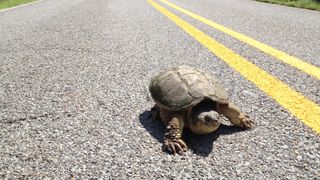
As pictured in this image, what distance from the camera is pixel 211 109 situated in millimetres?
2148

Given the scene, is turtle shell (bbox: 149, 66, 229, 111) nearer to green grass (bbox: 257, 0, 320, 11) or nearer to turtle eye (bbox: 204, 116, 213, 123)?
turtle eye (bbox: 204, 116, 213, 123)

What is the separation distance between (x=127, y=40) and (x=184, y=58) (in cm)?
159

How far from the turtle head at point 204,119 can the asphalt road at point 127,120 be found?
3.1 inches

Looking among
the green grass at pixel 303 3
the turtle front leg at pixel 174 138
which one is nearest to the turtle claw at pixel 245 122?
the turtle front leg at pixel 174 138

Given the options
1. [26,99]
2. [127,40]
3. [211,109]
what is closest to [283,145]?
[211,109]

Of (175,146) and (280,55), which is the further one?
(280,55)

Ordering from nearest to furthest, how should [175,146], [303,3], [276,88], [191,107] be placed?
[175,146] → [191,107] → [276,88] → [303,3]

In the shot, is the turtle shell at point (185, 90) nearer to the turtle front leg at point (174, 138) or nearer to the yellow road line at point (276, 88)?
the turtle front leg at point (174, 138)

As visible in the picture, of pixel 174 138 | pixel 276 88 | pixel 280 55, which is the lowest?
pixel 280 55

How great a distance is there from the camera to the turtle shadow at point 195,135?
2.01 m

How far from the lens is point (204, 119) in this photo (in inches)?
80.4

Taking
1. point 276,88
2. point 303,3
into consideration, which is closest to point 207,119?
point 276,88

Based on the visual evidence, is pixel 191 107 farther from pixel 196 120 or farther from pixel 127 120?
pixel 127 120

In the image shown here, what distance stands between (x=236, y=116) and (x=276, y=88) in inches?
29.1
